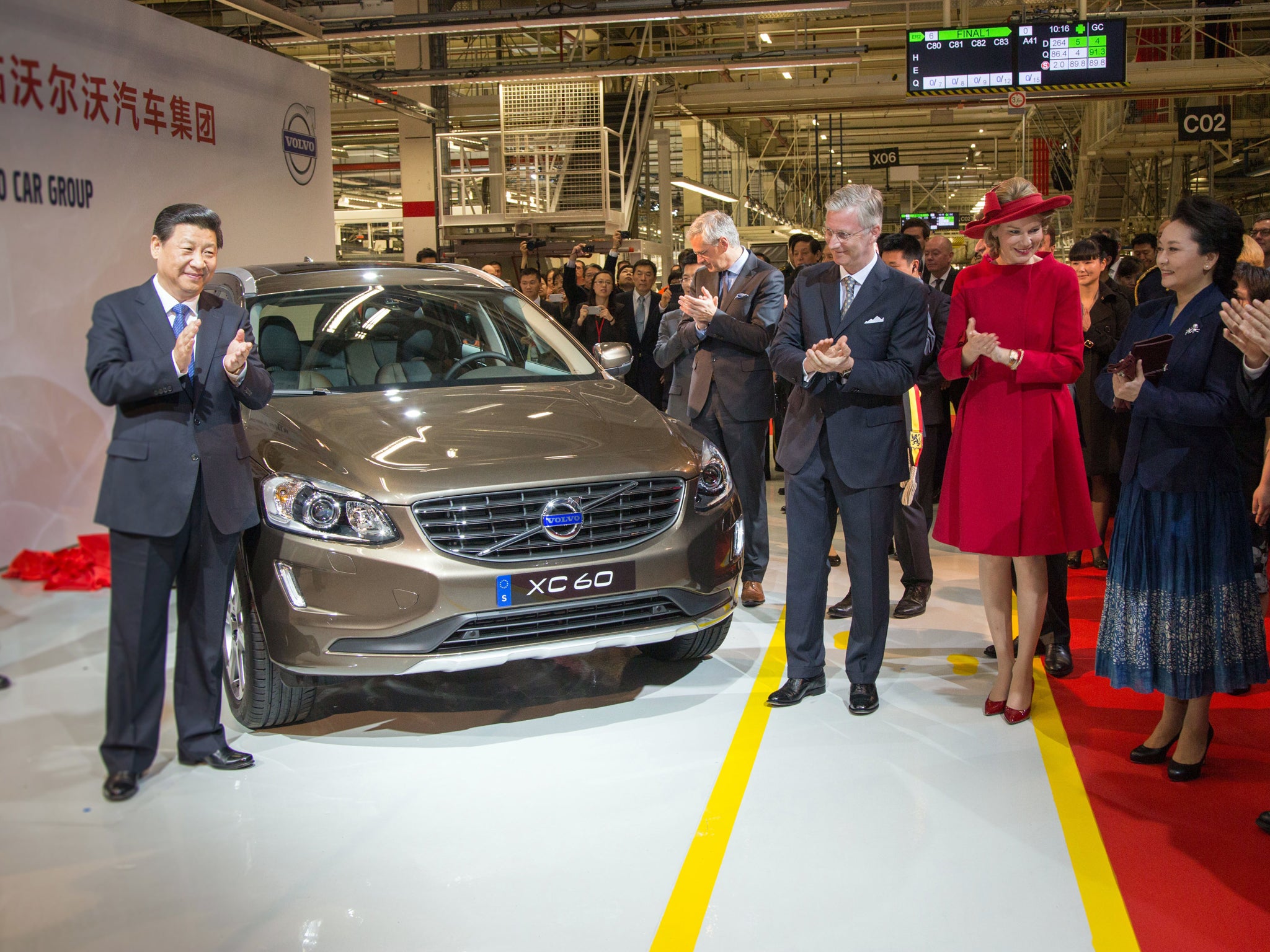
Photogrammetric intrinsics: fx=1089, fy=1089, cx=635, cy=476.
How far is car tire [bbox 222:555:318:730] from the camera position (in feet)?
11.7

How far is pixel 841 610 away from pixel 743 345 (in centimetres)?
139

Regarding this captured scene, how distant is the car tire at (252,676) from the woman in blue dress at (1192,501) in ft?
8.78

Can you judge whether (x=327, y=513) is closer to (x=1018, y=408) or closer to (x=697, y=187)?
(x=1018, y=408)

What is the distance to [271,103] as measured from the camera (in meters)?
9.52

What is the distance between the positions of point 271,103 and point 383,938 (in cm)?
859

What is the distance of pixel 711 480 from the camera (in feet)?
13.1

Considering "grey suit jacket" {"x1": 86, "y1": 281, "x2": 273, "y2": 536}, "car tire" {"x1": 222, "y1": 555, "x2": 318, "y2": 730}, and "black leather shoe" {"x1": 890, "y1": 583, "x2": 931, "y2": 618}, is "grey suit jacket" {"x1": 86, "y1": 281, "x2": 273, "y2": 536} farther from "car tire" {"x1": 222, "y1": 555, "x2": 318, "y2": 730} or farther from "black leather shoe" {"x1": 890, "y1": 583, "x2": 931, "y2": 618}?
"black leather shoe" {"x1": 890, "y1": 583, "x2": 931, "y2": 618}

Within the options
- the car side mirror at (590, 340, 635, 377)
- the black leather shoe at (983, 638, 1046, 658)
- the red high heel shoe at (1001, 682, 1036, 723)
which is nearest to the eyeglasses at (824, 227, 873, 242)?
the car side mirror at (590, 340, 635, 377)

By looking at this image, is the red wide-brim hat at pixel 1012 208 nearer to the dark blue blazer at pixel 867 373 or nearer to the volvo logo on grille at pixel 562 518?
the dark blue blazer at pixel 867 373

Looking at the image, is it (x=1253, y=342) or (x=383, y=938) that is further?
(x=1253, y=342)

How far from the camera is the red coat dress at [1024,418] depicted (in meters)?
3.65

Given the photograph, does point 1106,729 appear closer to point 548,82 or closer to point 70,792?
point 70,792

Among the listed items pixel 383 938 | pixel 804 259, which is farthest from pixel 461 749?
pixel 804 259

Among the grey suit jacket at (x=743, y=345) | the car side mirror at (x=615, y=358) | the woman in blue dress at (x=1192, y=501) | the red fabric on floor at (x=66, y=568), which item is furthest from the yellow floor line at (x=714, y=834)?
the red fabric on floor at (x=66, y=568)
